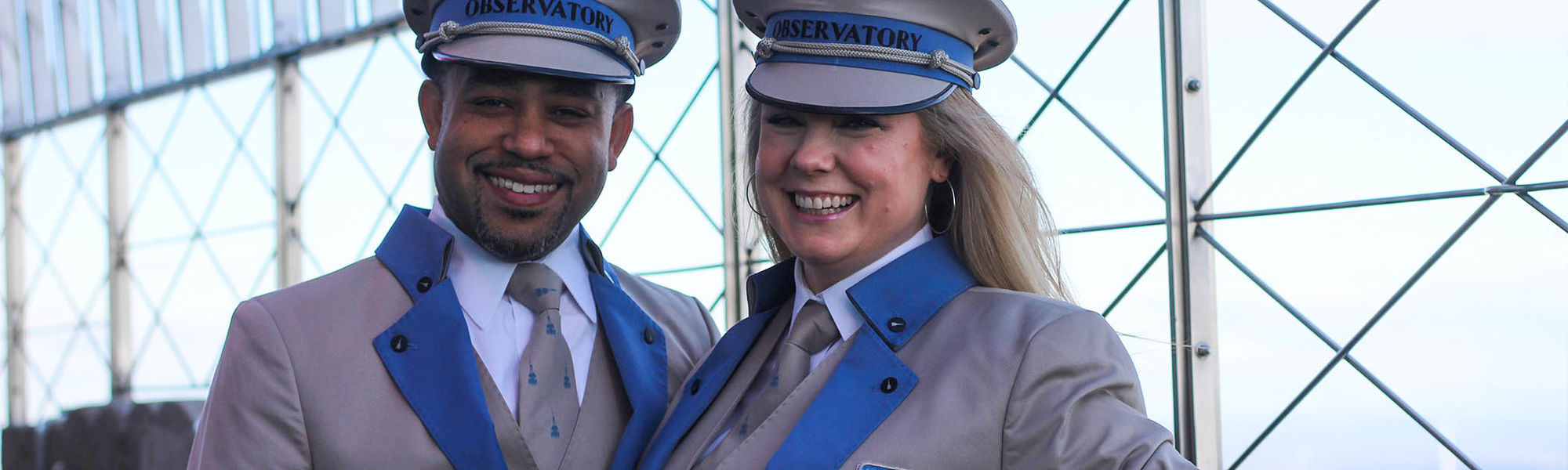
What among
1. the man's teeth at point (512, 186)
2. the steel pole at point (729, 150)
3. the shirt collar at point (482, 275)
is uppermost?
the steel pole at point (729, 150)

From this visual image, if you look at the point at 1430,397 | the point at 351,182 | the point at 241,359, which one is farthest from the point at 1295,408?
the point at 351,182

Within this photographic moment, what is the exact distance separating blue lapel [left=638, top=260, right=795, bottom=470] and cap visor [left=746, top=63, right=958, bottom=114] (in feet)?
1.25

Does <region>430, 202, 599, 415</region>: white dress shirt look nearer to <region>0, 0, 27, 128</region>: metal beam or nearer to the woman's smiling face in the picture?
the woman's smiling face

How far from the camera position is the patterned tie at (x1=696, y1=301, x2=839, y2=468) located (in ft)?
5.84

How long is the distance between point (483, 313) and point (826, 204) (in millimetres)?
618

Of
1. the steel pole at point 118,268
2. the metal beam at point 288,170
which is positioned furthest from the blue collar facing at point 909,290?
the steel pole at point 118,268

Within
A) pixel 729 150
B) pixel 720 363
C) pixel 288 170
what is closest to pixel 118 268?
pixel 288 170

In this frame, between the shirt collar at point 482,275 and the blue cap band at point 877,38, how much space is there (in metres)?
0.60

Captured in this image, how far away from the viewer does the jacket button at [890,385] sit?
165 cm

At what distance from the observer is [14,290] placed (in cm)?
1013

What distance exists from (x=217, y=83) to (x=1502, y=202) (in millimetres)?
6525

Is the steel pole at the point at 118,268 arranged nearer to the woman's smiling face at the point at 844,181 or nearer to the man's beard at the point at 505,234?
the man's beard at the point at 505,234

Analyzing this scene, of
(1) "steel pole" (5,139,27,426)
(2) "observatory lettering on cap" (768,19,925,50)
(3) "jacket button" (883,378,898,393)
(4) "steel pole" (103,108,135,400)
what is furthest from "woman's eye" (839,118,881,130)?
(1) "steel pole" (5,139,27,426)

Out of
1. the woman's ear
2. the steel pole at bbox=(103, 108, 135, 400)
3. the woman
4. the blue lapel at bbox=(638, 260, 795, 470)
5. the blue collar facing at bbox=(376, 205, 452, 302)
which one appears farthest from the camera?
the steel pole at bbox=(103, 108, 135, 400)
